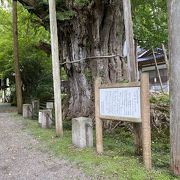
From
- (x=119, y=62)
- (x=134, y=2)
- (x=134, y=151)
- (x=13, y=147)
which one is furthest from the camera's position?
(x=134, y=2)

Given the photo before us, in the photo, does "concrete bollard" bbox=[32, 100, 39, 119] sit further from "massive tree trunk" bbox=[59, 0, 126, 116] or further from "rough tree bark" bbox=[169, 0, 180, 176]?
"rough tree bark" bbox=[169, 0, 180, 176]

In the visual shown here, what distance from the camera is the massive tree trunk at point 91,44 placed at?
8070mm

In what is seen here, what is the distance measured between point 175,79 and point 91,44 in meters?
4.59

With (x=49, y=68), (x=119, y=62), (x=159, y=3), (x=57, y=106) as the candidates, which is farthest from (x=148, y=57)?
(x=57, y=106)

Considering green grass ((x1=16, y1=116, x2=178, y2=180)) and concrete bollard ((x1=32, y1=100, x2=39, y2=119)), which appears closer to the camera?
green grass ((x1=16, y1=116, x2=178, y2=180))

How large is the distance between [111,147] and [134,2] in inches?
252

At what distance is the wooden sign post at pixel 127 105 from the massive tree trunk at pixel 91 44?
309cm

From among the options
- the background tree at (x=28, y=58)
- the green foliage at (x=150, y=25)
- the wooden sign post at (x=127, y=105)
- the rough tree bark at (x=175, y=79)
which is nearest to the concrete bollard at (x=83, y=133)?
the wooden sign post at (x=127, y=105)

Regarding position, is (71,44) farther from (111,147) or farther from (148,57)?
(148,57)

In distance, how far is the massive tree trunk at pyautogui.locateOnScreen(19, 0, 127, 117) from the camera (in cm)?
807

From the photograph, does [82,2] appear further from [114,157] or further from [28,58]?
[28,58]

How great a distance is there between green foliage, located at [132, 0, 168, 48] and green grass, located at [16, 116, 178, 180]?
590 cm

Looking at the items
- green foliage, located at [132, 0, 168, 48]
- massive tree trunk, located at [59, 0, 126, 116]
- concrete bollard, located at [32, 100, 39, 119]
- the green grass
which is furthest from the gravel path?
green foliage, located at [132, 0, 168, 48]

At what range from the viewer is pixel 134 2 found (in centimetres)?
1045
